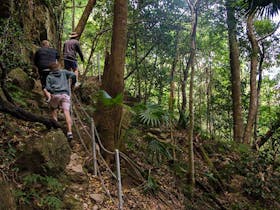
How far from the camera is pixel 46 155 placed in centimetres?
505

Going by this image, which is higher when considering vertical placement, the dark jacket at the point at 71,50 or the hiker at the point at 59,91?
the dark jacket at the point at 71,50

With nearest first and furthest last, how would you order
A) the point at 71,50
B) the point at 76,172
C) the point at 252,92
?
the point at 76,172 < the point at 71,50 < the point at 252,92

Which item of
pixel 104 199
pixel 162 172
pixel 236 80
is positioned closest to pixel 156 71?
pixel 236 80

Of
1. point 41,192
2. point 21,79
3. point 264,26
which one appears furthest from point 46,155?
point 264,26

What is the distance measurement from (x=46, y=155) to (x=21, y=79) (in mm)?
3657

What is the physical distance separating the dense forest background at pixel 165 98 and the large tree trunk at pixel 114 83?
2cm

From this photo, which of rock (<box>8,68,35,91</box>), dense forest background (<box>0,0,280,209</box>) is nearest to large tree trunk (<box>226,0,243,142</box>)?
dense forest background (<box>0,0,280,209</box>)

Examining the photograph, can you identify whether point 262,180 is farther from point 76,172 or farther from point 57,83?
point 57,83

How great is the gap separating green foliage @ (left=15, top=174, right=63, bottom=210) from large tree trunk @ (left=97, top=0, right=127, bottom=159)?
5.53 ft

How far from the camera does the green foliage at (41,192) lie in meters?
4.49

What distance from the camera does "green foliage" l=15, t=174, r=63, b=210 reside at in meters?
4.49

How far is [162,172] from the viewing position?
28.1ft

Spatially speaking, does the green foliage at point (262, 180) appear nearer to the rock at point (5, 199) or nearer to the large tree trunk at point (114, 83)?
the large tree trunk at point (114, 83)

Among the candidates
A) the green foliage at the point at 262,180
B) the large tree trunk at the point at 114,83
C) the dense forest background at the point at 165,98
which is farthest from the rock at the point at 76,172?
the green foliage at the point at 262,180
